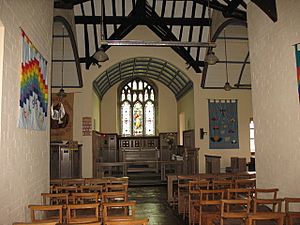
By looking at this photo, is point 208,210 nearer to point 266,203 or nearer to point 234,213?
point 266,203

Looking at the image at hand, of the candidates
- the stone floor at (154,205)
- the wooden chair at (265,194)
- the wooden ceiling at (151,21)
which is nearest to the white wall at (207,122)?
the wooden ceiling at (151,21)

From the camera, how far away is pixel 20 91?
12.6ft

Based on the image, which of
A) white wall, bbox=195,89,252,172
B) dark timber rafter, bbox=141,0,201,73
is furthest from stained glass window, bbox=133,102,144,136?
dark timber rafter, bbox=141,0,201,73

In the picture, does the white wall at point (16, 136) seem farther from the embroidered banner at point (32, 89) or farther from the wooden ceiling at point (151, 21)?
the wooden ceiling at point (151, 21)

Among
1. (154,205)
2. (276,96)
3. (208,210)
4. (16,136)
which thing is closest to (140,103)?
(154,205)

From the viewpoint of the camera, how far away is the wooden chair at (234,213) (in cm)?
328

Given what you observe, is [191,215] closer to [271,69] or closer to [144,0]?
[271,69]

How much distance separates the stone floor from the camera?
6.21 meters

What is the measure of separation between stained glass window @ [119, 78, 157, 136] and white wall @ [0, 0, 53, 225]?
1256 cm

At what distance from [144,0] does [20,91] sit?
23.0 feet

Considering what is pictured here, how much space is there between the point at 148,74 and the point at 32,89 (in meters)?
12.1

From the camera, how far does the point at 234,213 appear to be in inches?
130

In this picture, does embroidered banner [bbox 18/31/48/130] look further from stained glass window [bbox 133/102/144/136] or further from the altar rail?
stained glass window [bbox 133/102/144/136]

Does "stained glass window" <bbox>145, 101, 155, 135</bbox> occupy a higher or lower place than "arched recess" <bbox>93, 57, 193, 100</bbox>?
lower
